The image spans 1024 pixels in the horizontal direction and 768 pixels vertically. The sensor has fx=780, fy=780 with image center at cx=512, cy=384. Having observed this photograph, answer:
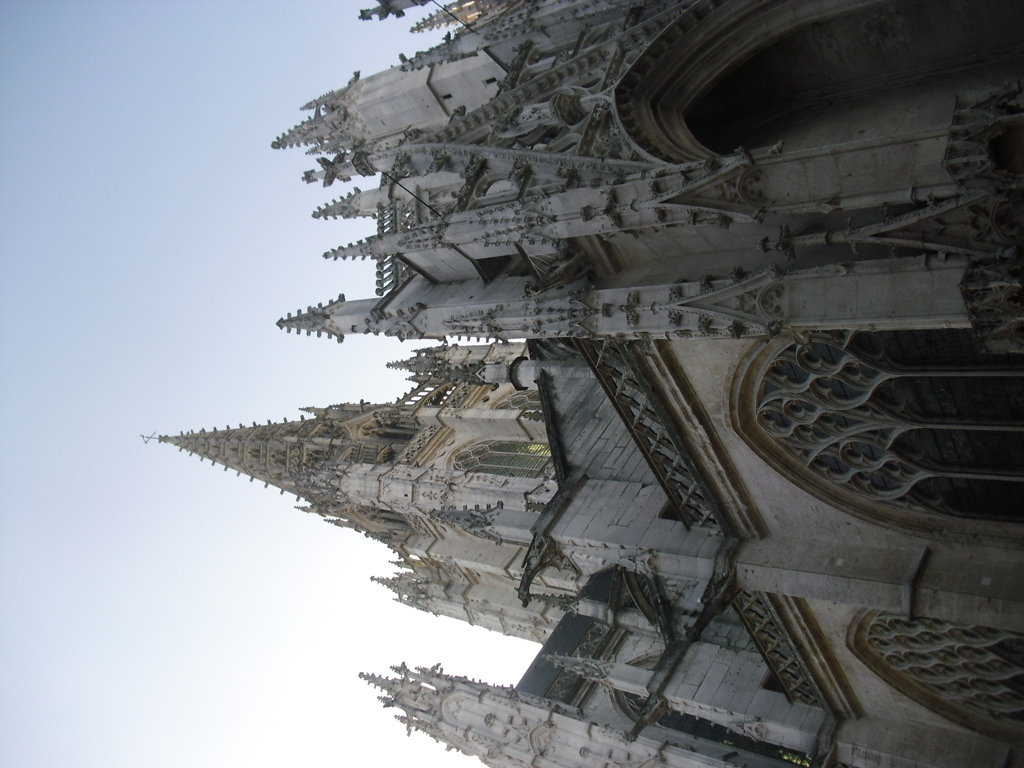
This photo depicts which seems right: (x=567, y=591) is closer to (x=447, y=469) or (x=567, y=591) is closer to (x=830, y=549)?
(x=447, y=469)

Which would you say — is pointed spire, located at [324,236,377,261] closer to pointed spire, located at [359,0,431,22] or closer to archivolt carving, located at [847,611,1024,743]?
pointed spire, located at [359,0,431,22]

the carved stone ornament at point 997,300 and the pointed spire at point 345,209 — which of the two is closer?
the carved stone ornament at point 997,300

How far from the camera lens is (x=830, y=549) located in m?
11.5

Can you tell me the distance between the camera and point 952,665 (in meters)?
11.4

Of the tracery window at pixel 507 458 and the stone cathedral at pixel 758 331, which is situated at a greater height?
the tracery window at pixel 507 458

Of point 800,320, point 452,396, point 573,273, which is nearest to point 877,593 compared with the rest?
point 800,320

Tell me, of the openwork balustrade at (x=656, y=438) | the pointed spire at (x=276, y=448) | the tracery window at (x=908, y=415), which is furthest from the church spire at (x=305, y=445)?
the tracery window at (x=908, y=415)

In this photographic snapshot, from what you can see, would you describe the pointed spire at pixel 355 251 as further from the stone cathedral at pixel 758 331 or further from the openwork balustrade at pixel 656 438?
the openwork balustrade at pixel 656 438

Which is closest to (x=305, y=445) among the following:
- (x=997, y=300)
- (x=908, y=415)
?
(x=908, y=415)

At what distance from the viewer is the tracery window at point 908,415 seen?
9258 millimetres

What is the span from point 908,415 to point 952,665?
167 inches

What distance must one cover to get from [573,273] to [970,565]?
683 cm

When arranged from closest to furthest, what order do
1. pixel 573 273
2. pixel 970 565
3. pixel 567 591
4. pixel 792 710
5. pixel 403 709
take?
pixel 970 565 < pixel 573 273 < pixel 792 710 < pixel 403 709 < pixel 567 591

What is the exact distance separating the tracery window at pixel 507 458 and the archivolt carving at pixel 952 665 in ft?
41.4
